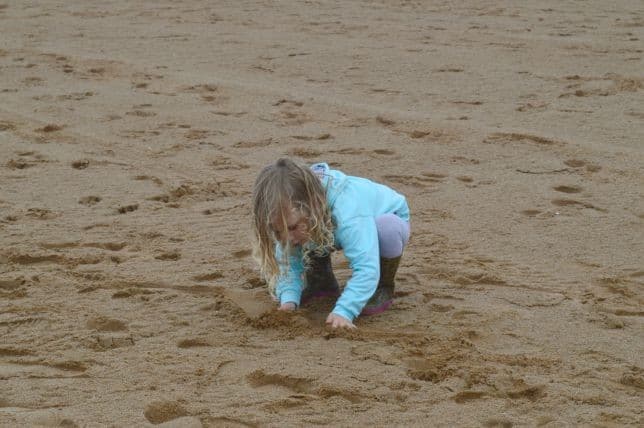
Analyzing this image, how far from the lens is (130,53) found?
9352mm

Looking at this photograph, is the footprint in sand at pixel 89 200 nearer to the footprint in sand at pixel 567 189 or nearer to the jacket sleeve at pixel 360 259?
the jacket sleeve at pixel 360 259

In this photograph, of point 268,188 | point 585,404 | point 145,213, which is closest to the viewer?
point 585,404

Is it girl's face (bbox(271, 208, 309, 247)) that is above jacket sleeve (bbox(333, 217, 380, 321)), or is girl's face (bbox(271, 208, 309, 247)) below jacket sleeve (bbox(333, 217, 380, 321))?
above

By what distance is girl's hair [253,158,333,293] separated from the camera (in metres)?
3.52

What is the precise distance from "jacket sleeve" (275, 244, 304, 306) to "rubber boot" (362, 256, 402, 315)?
0.97 feet

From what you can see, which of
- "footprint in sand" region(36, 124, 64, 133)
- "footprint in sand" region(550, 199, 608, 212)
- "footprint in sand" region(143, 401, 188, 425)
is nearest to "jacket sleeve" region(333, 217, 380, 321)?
"footprint in sand" region(143, 401, 188, 425)

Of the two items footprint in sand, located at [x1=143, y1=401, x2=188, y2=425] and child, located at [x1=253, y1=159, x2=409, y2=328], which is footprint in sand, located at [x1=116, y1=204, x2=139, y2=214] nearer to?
child, located at [x1=253, y1=159, x2=409, y2=328]

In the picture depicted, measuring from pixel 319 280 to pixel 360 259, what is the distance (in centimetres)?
43

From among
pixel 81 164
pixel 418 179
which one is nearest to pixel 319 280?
pixel 418 179

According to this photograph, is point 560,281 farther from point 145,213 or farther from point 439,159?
point 145,213

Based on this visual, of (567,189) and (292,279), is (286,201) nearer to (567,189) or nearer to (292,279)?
(292,279)

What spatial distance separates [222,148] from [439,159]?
1.46m

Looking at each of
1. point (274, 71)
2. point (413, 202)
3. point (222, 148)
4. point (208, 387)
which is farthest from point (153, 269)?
point (274, 71)

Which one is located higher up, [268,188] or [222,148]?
[268,188]
